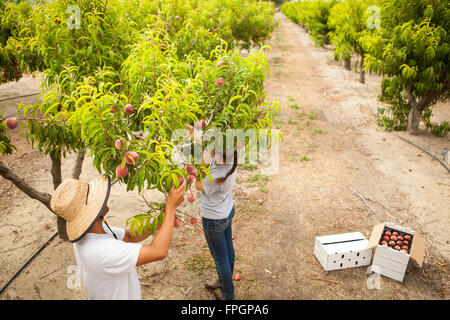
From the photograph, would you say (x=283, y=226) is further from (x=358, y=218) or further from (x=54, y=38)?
(x=54, y=38)

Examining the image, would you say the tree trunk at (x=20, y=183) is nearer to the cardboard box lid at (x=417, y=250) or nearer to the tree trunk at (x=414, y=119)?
the cardboard box lid at (x=417, y=250)

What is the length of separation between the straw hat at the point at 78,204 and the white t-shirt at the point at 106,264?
96mm

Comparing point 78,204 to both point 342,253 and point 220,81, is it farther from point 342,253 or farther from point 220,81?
point 342,253

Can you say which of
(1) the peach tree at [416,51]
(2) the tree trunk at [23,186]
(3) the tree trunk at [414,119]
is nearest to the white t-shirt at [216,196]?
(2) the tree trunk at [23,186]

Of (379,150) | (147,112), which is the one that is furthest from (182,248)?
(379,150)

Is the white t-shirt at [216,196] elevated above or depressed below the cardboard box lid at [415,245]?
above

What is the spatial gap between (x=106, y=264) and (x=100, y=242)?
0.14m

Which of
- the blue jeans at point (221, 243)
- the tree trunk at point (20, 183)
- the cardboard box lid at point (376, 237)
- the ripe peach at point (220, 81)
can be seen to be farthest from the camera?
the cardboard box lid at point (376, 237)

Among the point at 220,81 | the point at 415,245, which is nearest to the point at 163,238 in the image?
the point at 220,81

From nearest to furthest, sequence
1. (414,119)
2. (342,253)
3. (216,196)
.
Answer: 1. (216,196)
2. (342,253)
3. (414,119)

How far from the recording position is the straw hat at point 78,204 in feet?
6.44

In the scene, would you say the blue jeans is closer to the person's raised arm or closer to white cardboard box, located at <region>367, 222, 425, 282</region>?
the person's raised arm

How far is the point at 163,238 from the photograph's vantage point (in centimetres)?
199

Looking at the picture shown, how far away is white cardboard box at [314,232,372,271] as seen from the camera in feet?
12.6
